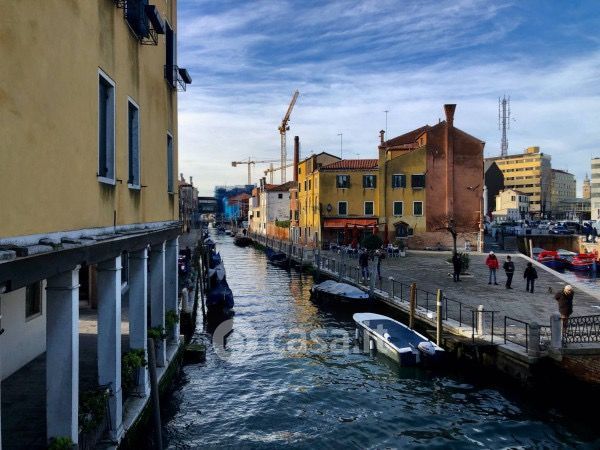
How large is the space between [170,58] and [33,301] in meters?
5.96

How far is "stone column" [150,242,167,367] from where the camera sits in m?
11.1

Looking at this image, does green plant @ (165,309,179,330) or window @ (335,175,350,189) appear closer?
green plant @ (165,309,179,330)

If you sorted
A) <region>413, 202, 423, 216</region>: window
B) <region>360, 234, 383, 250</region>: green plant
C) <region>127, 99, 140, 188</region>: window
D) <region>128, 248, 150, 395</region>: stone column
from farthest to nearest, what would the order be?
<region>413, 202, 423, 216</region>: window
<region>360, 234, 383, 250</region>: green plant
<region>128, 248, 150, 395</region>: stone column
<region>127, 99, 140, 188</region>: window

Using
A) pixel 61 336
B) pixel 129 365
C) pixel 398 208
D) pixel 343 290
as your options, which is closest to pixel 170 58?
pixel 129 365

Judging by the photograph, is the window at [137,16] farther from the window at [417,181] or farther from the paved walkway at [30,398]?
the window at [417,181]

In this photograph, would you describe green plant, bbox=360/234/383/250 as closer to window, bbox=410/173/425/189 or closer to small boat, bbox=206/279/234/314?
window, bbox=410/173/425/189

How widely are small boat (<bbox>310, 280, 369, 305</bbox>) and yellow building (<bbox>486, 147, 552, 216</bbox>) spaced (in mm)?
107095

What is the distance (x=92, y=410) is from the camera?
6336mm

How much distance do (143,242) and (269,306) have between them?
15.8 m

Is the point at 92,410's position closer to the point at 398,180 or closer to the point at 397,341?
the point at 397,341

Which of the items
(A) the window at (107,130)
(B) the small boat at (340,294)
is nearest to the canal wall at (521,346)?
(B) the small boat at (340,294)

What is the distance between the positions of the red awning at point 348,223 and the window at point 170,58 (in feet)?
107

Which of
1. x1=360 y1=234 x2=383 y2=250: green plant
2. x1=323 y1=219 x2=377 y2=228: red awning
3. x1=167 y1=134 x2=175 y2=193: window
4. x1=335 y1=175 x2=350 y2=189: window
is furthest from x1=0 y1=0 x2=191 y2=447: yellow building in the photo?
x1=335 y1=175 x2=350 y2=189: window

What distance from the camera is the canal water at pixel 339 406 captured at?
9.80 metres
